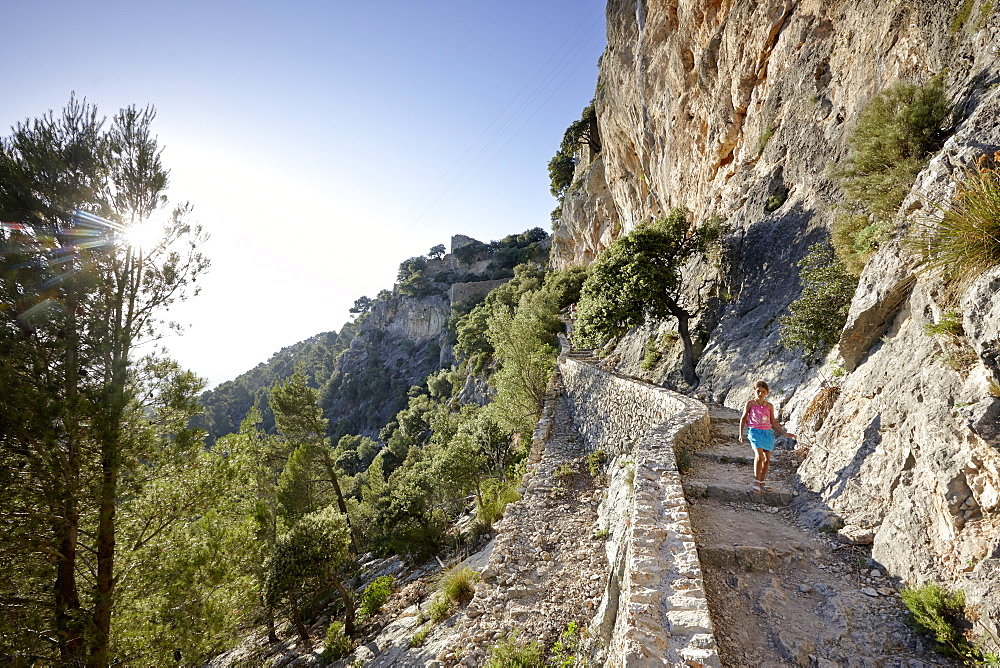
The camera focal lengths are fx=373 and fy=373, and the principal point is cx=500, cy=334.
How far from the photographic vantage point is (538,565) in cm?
585

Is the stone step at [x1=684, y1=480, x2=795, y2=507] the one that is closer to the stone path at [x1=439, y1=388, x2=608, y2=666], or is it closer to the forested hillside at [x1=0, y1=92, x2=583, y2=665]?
the stone path at [x1=439, y1=388, x2=608, y2=666]

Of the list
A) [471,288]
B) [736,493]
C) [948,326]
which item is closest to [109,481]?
[736,493]

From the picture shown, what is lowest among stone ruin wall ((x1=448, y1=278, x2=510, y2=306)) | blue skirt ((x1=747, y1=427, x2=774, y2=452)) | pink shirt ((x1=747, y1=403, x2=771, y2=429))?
blue skirt ((x1=747, y1=427, x2=774, y2=452))

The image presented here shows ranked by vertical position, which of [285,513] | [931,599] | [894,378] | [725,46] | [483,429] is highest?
[725,46]

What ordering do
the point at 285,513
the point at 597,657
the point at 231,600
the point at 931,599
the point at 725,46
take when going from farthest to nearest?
the point at 285,513, the point at 725,46, the point at 231,600, the point at 597,657, the point at 931,599

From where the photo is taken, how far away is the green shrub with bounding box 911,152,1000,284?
3.08 metres

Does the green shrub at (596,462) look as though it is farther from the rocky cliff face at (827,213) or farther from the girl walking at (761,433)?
the girl walking at (761,433)

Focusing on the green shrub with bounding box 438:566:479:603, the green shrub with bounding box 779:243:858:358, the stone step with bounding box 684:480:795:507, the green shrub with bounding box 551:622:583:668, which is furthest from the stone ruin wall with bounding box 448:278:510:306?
the green shrub with bounding box 551:622:583:668

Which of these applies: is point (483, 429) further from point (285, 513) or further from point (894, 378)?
point (894, 378)

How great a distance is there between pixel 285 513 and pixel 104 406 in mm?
15011

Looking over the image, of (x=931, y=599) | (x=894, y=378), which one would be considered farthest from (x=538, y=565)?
(x=894, y=378)

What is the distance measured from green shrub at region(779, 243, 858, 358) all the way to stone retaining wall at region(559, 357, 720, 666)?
2.44 m

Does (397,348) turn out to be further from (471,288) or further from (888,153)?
(888,153)

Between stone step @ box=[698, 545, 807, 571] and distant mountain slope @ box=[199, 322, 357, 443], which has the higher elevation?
distant mountain slope @ box=[199, 322, 357, 443]
